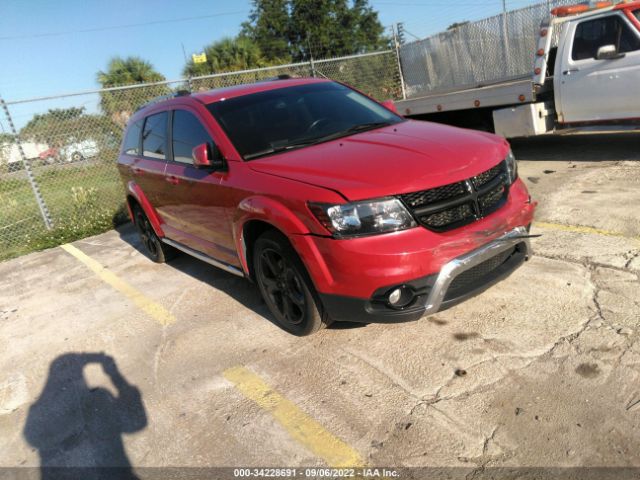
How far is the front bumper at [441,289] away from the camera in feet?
9.62

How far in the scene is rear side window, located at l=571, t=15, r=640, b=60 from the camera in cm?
663

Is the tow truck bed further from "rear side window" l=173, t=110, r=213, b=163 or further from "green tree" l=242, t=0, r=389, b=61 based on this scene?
"green tree" l=242, t=0, r=389, b=61

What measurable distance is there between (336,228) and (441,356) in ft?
3.45

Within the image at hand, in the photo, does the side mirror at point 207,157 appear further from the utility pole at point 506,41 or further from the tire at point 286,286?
the utility pole at point 506,41

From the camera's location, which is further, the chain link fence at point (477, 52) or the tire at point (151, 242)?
the chain link fence at point (477, 52)

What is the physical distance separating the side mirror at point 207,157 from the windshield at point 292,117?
0.16 m

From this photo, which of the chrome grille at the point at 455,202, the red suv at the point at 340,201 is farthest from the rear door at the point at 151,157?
the chrome grille at the point at 455,202

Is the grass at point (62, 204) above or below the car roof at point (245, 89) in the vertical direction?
below

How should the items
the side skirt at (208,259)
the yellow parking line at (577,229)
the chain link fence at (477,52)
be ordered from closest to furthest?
the side skirt at (208,259)
the yellow parking line at (577,229)
the chain link fence at (477,52)

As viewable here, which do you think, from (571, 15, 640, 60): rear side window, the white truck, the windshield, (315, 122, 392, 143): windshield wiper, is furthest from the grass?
(571, 15, 640, 60): rear side window

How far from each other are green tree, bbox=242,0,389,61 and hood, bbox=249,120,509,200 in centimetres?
3521

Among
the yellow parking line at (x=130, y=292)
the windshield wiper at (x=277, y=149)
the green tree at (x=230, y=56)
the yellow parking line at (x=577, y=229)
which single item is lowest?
the yellow parking line at (x=577, y=229)

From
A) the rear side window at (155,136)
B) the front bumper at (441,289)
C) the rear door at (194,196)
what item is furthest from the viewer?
the rear side window at (155,136)

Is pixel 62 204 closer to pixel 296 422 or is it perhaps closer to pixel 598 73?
pixel 296 422
